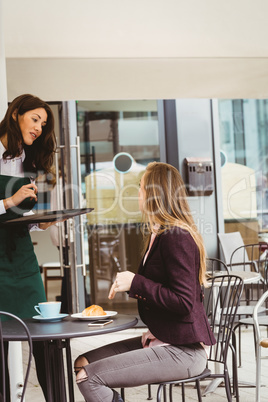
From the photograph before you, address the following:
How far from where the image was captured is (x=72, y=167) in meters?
5.63

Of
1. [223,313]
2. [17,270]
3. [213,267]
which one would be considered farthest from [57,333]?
[213,267]

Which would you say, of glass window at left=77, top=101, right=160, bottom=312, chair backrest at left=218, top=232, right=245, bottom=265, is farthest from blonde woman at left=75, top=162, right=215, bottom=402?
glass window at left=77, top=101, right=160, bottom=312

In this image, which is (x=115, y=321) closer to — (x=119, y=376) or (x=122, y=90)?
(x=119, y=376)

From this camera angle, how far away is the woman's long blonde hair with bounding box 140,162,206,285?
7.58 feet

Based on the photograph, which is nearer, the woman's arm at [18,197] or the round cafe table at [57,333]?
the round cafe table at [57,333]

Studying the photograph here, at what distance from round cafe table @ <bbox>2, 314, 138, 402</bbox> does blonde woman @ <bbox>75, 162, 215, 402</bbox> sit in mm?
94

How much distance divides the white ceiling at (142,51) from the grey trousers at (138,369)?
7.49ft

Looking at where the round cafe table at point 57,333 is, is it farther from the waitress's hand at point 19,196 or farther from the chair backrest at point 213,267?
the chair backrest at point 213,267

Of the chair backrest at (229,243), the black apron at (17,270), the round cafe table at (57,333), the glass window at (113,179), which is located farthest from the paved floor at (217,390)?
the round cafe table at (57,333)

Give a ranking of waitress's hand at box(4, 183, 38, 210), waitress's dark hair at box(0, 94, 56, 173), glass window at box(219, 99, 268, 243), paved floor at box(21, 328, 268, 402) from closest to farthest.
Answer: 1. waitress's hand at box(4, 183, 38, 210)
2. waitress's dark hair at box(0, 94, 56, 173)
3. paved floor at box(21, 328, 268, 402)
4. glass window at box(219, 99, 268, 243)

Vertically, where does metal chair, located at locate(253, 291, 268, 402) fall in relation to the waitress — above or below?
below

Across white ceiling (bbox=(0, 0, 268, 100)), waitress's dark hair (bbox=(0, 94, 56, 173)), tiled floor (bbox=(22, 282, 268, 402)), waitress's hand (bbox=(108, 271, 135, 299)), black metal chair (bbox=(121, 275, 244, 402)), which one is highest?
white ceiling (bbox=(0, 0, 268, 100))

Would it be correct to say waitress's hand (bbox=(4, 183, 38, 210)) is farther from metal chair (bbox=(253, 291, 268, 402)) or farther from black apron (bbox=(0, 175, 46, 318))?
metal chair (bbox=(253, 291, 268, 402))

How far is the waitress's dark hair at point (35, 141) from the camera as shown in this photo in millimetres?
2844
